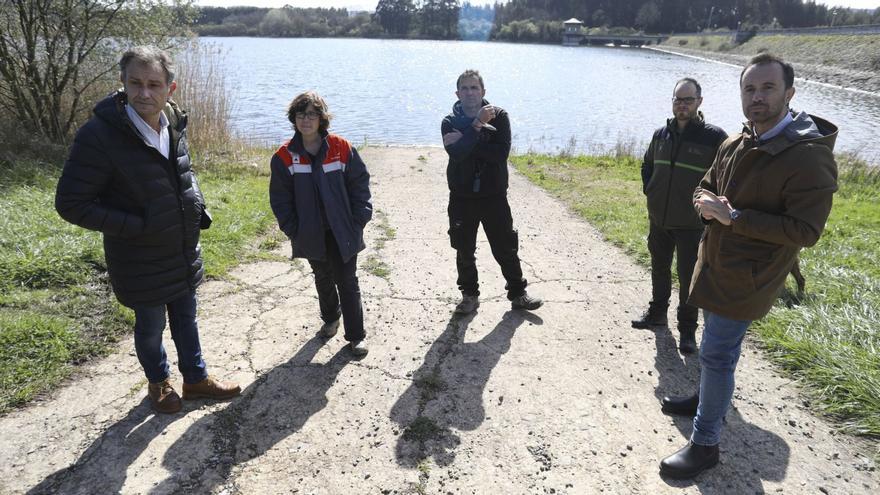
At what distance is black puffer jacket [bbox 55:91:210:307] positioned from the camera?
263cm

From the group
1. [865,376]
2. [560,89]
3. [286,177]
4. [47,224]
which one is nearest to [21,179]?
[47,224]

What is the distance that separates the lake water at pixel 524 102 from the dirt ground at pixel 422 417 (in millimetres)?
11259

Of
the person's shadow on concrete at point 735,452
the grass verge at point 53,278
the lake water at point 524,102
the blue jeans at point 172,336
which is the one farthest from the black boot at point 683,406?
the lake water at point 524,102

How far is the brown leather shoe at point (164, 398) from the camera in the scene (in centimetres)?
321

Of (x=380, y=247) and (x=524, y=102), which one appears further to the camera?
(x=524, y=102)

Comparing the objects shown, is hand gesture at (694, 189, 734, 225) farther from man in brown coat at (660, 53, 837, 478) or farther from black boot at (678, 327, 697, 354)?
black boot at (678, 327, 697, 354)

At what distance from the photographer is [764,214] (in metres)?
2.44

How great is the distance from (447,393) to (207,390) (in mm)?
1546

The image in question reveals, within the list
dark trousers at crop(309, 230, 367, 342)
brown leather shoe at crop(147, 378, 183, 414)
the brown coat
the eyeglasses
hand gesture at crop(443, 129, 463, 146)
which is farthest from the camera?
hand gesture at crop(443, 129, 463, 146)

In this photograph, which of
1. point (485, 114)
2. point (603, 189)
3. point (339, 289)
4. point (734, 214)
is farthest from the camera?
point (603, 189)

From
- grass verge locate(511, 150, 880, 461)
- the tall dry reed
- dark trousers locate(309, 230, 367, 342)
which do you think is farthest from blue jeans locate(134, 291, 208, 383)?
the tall dry reed

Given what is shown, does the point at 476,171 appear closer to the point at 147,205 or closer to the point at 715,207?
the point at 715,207

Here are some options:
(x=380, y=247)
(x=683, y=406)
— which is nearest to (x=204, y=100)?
(x=380, y=247)

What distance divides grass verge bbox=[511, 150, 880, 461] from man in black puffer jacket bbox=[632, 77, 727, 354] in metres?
0.81
